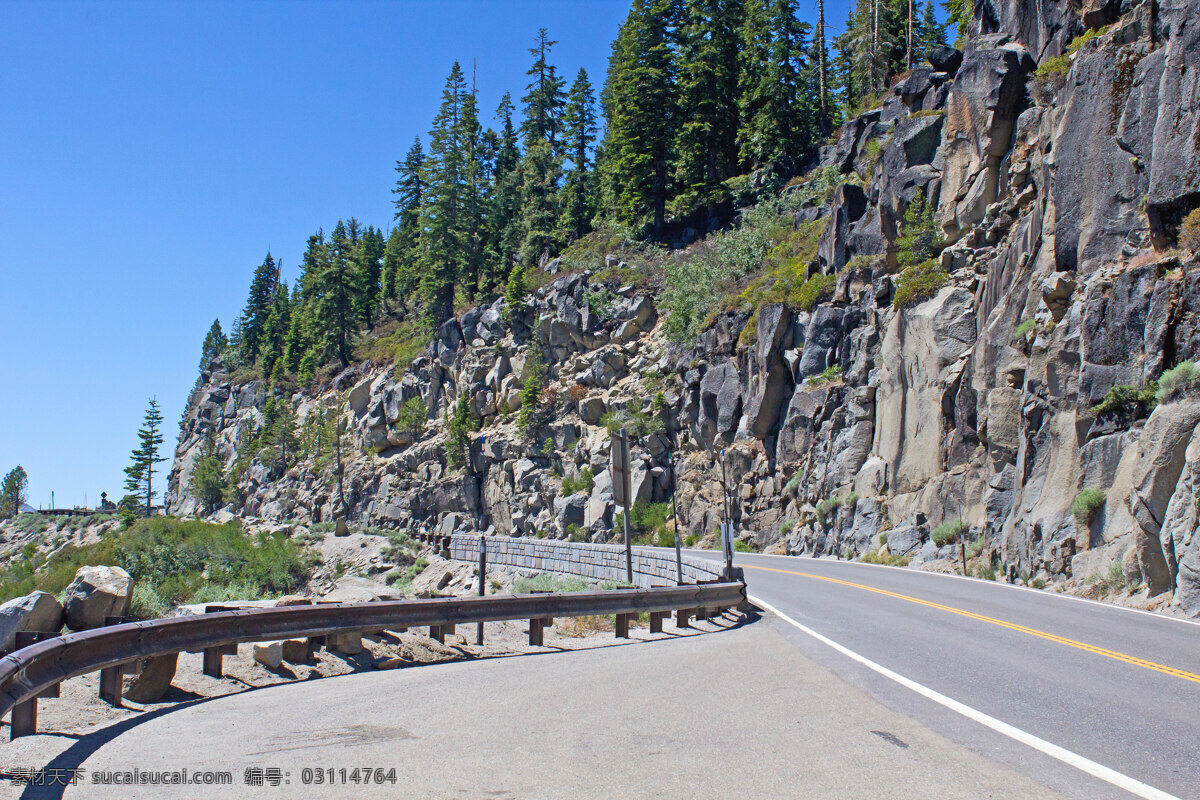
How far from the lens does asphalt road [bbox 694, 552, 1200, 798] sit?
205 inches

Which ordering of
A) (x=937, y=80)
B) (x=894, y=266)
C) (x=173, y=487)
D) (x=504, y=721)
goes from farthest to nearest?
1. (x=173, y=487)
2. (x=937, y=80)
3. (x=894, y=266)
4. (x=504, y=721)

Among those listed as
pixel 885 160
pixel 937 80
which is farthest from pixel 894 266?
pixel 937 80

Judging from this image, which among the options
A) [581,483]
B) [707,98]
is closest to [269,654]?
[581,483]

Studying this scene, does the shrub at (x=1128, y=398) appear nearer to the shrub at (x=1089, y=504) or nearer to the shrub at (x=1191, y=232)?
the shrub at (x=1089, y=504)

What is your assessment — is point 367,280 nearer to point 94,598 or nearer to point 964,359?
point 964,359

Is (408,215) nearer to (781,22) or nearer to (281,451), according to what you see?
(281,451)

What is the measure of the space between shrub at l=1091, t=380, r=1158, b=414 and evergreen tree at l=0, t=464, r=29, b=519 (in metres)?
149

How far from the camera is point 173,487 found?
10094 centimetres

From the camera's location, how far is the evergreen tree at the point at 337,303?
77.6 metres

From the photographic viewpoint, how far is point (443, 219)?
6462 cm

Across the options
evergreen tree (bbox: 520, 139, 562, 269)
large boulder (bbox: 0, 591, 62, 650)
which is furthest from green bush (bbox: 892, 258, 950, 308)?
evergreen tree (bbox: 520, 139, 562, 269)

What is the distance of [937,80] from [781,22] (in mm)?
25727

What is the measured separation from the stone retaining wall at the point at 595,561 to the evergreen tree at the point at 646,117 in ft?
93.9

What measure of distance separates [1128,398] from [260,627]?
650 inches
